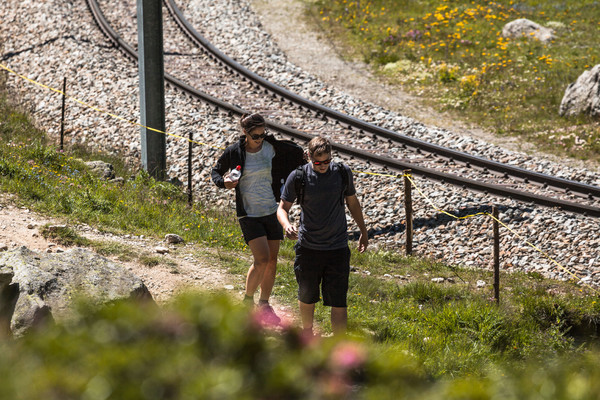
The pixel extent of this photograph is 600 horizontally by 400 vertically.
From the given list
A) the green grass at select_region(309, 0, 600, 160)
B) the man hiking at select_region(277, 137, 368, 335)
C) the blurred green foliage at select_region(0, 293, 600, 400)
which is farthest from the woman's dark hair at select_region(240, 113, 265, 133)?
the green grass at select_region(309, 0, 600, 160)

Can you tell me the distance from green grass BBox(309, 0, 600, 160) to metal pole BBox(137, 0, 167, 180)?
7.83 metres

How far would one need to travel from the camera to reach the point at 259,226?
6.02 meters

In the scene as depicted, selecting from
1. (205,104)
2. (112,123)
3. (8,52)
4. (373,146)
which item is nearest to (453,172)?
(373,146)

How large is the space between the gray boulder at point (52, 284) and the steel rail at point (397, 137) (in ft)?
25.8

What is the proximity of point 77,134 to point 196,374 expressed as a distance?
40.9 ft

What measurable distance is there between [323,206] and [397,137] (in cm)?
798

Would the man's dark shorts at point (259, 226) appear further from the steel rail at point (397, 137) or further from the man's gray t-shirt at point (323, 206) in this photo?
the steel rail at point (397, 137)

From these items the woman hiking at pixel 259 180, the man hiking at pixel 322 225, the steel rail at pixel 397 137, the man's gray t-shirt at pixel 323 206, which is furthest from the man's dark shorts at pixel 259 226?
the steel rail at pixel 397 137

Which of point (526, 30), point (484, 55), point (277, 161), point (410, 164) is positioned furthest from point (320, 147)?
point (526, 30)

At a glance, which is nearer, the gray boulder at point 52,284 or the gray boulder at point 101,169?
the gray boulder at point 52,284

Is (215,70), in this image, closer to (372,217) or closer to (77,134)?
(77,134)

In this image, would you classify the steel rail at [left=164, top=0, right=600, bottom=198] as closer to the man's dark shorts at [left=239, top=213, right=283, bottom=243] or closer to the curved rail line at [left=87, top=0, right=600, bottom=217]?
the curved rail line at [left=87, top=0, right=600, bottom=217]

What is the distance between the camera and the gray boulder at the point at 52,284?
4523mm

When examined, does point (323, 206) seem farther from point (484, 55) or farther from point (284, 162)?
point (484, 55)
